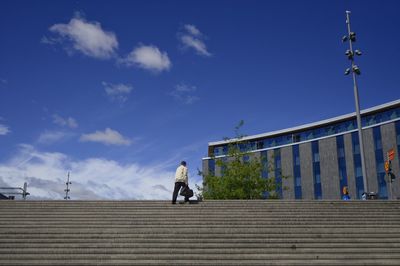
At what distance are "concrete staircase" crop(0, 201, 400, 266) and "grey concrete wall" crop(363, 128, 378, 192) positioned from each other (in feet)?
126

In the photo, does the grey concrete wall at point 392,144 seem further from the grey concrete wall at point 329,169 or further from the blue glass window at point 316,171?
the blue glass window at point 316,171

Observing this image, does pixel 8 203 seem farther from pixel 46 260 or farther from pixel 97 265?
pixel 97 265

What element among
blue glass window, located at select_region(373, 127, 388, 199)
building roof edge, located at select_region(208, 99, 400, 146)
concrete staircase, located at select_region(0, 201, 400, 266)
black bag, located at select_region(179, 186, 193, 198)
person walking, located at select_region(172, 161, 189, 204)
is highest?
building roof edge, located at select_region(208, 99, 400, 146)

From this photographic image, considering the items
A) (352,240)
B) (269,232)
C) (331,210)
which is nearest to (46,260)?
(269,232)

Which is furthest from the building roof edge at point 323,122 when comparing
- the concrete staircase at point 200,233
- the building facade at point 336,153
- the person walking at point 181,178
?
the concrete staircase at point 200,233

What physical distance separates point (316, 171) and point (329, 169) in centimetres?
208

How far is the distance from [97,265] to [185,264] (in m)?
1.94

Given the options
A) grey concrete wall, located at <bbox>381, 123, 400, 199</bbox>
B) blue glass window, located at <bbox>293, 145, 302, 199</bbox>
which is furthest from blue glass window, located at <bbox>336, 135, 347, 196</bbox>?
blue glass window, located at <bbox>293, 145, 302, 199</bbox>

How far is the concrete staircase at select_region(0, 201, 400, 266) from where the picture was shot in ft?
32.0

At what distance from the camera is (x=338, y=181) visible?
54000 mm

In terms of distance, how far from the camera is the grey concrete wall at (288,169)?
58.8 meters

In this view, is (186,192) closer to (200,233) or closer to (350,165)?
(200,233)

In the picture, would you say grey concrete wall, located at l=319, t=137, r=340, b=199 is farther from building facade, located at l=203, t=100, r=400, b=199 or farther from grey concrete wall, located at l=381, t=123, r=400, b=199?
grey concrete wall, located at l=381, t=123, r=400, b=199

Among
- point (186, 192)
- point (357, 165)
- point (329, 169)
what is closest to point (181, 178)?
point (186, 192)
